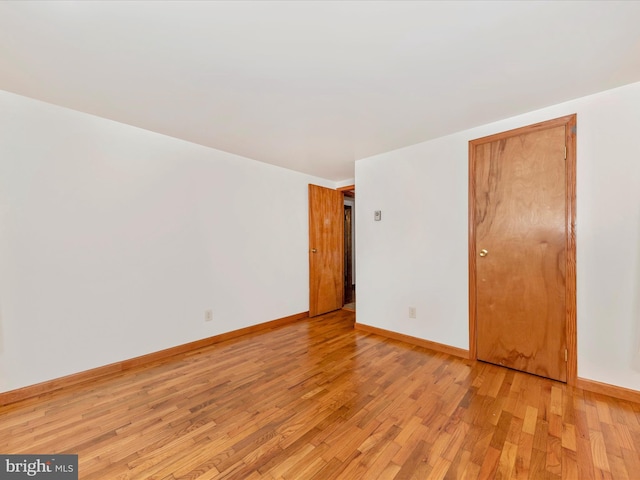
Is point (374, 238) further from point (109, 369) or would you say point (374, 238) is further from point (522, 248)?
point (109, 369)

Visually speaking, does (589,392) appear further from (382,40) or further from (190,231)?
(190,231)

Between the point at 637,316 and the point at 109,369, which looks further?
the point at 109,369

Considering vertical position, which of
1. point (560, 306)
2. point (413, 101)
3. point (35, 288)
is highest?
point (413, 101)

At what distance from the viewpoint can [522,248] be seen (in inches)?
89.9

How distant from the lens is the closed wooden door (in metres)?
2.12

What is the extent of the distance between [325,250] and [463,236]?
7.26 ft

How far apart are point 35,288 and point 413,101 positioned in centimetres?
328

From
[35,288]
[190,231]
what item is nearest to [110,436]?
[35,288]

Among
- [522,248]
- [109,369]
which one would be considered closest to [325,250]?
[522,248]

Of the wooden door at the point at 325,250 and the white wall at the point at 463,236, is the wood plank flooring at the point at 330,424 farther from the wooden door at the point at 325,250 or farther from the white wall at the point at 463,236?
the wooden door at the point at 325,250

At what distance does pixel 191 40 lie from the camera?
55.0 inches

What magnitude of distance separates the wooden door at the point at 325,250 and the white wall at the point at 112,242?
0.91 meters
